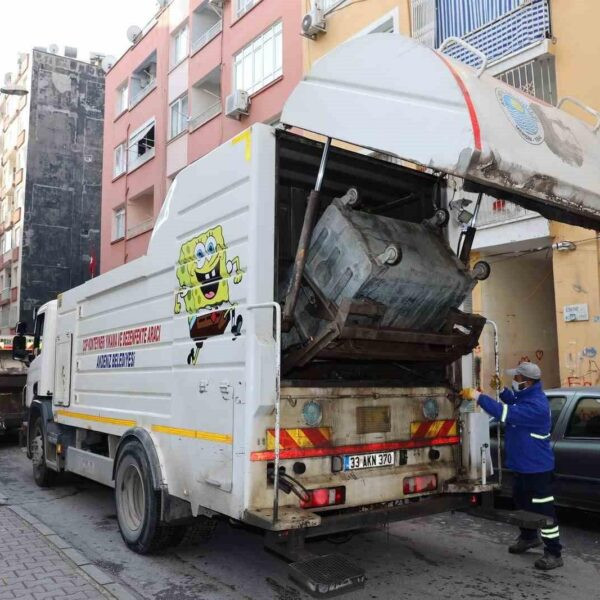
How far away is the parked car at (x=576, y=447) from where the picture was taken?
19.4 ft

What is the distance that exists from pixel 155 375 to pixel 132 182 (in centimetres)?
2093

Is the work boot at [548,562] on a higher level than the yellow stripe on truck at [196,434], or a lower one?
lower

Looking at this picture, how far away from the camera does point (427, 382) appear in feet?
17.0

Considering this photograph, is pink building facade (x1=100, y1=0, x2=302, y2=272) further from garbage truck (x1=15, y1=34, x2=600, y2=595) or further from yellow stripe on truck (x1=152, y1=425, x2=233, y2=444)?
yellow stripe on truck (x1=152, y1=425, x2=233, y2=444)

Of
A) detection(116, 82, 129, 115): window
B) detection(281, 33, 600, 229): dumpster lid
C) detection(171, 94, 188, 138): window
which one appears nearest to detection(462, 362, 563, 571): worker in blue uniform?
detection(281, 33, 600, 229): dumpster lid

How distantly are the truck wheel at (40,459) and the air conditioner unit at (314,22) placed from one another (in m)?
11.7

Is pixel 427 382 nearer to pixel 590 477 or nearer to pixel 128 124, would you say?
pixel 590 477

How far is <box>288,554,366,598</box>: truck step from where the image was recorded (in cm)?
346

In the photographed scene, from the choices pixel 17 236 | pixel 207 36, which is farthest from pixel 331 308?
pixel 17 236

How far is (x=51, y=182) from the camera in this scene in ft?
122

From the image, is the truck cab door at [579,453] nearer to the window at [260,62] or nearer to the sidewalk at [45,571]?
the sidewalk at [45,571]

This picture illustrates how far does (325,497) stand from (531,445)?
1958 mm

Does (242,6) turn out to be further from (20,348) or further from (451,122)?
(451,122)

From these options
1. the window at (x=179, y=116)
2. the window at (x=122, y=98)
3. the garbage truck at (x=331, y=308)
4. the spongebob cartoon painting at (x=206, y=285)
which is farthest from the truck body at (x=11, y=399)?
the window at (x=122, y=98)
